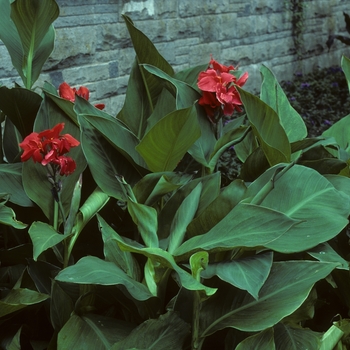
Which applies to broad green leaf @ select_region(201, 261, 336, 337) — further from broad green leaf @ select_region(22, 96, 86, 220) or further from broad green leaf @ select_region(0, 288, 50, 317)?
broad green leaf @ select_region(22, 96, 86, 220)

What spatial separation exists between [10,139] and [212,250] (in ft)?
2.80

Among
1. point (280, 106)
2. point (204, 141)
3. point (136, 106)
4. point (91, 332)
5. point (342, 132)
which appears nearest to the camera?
point (91, 332)

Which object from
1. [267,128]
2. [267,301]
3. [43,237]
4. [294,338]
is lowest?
[294,338]

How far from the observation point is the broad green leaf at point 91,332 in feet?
3.77

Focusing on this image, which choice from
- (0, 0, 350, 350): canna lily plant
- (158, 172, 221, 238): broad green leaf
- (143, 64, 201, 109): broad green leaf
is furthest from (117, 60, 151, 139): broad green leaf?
(158, 172, 221, 238): broad green leaf

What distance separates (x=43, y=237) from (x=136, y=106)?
511 millimetres

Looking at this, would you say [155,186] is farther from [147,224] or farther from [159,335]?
[159,335]

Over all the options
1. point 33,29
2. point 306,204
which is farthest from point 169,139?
point 33,29

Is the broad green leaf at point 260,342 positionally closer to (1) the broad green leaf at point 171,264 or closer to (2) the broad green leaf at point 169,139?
(1) the broad green leaf at point 171,264

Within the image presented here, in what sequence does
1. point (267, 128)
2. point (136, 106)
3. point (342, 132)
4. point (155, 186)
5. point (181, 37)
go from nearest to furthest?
1. point (155, 186)
2. point (267, 128)
3. point (136, 106)
4. point (342, 132)
5. point (181, 37)

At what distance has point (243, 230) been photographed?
1099 mm

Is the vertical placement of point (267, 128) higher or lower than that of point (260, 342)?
higher

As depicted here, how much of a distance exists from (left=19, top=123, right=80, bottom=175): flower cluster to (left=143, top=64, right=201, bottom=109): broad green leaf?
261mm

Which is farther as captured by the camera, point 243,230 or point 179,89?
point 179,89
